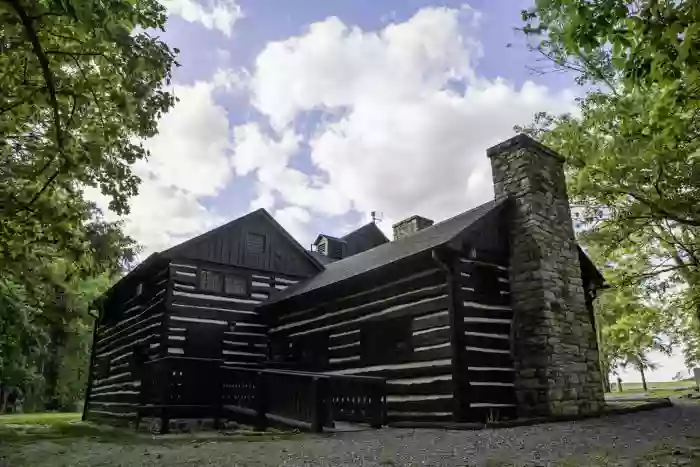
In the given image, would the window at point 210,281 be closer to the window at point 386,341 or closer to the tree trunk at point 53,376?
the window at point 386,341

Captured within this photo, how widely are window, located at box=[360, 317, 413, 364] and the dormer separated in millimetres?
17724

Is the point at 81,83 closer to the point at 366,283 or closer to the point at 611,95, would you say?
the point at 366,283

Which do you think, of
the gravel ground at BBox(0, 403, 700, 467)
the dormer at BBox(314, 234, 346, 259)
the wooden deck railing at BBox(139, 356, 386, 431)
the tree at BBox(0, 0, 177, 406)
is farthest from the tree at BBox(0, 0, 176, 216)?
the dormer at BBox(314, 234, 346, 259)

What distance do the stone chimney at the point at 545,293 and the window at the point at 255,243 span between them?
28.8ft

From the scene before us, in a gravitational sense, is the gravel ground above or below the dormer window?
below

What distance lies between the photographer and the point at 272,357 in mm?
17234

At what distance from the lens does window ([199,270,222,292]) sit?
17.0m

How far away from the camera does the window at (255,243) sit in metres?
18.3

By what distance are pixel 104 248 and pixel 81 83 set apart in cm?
441

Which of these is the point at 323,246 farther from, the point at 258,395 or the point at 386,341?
the point at 258,395

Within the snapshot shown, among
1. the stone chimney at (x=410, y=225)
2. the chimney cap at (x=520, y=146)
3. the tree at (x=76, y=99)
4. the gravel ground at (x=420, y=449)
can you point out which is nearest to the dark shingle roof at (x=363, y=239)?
the stone chimney at (x=410, y=225)

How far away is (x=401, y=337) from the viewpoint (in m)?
12.4

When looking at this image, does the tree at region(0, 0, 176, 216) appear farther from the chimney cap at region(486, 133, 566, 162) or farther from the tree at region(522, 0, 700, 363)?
the chimney cap at region(486, 133, 566, 162)

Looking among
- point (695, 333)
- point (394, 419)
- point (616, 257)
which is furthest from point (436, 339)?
point (695, 333)
